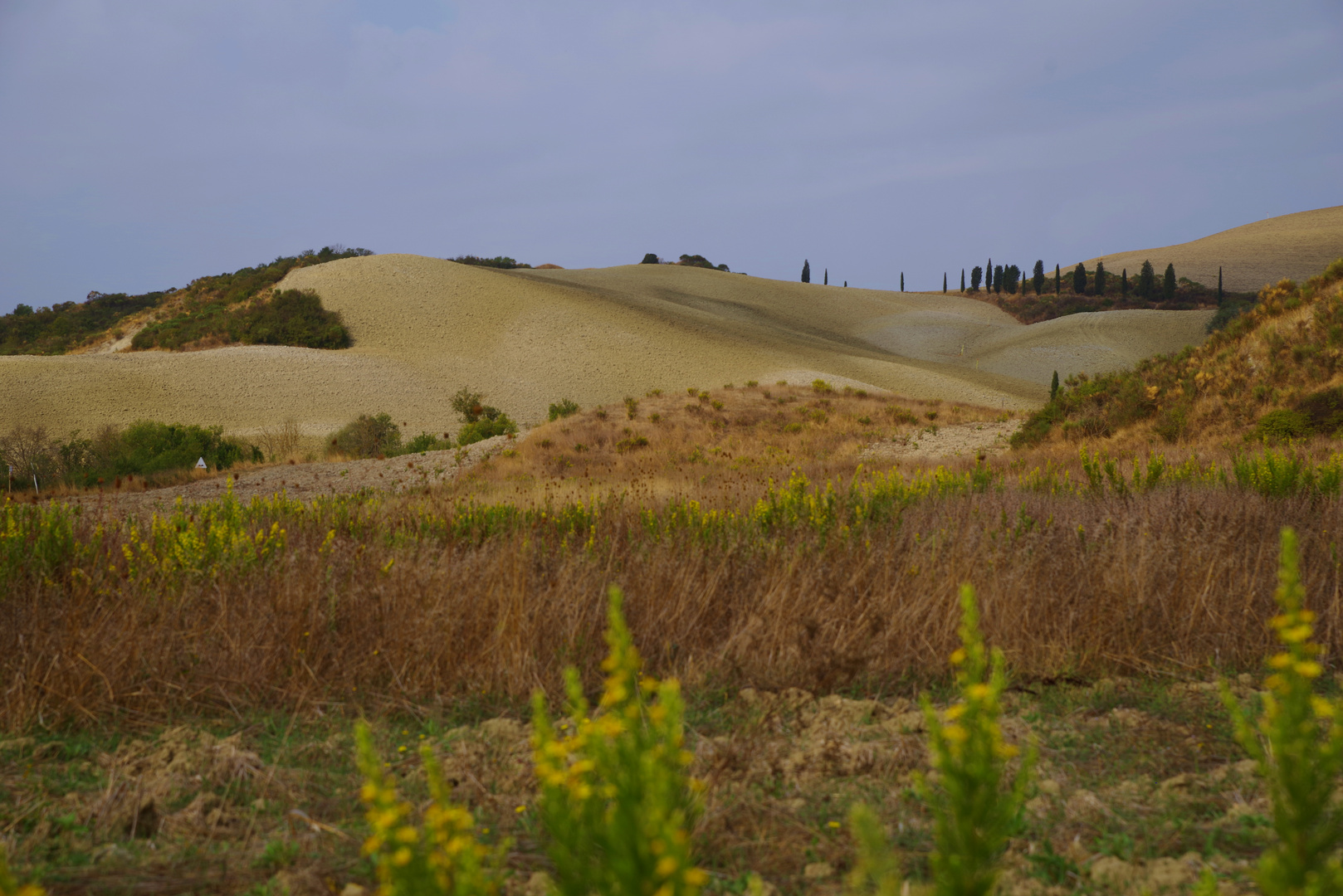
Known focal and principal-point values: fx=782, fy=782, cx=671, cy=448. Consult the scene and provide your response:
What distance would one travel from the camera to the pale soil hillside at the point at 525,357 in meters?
41.1

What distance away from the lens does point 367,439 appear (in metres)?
31.0

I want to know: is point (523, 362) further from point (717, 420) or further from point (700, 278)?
point (700, 278)

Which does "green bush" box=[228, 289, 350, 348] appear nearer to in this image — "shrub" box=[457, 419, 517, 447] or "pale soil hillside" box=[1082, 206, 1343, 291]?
"shrub" box=[457, 419, 517, 447]

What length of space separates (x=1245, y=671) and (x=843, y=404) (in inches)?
1072

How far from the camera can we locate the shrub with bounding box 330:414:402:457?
30078 millimetres

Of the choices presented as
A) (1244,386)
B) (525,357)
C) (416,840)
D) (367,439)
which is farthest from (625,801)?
(525,357)

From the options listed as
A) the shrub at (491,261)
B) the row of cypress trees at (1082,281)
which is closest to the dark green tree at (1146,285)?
the row of cypress trees at (1082,281)

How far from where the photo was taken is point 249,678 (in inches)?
147

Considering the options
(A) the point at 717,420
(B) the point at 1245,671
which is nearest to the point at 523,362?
(A) the point at 717,420

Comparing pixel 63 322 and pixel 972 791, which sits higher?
pixel 63 322

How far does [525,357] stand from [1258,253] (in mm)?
98144

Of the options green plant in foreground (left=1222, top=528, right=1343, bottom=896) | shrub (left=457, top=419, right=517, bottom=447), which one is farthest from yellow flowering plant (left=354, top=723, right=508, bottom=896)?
shrub (left=457, top=419, right=517, bottom=447)

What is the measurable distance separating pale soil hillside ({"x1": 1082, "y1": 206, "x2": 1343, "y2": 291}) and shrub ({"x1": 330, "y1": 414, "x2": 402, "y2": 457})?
95061mm

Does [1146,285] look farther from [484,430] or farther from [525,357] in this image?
[484,430]
